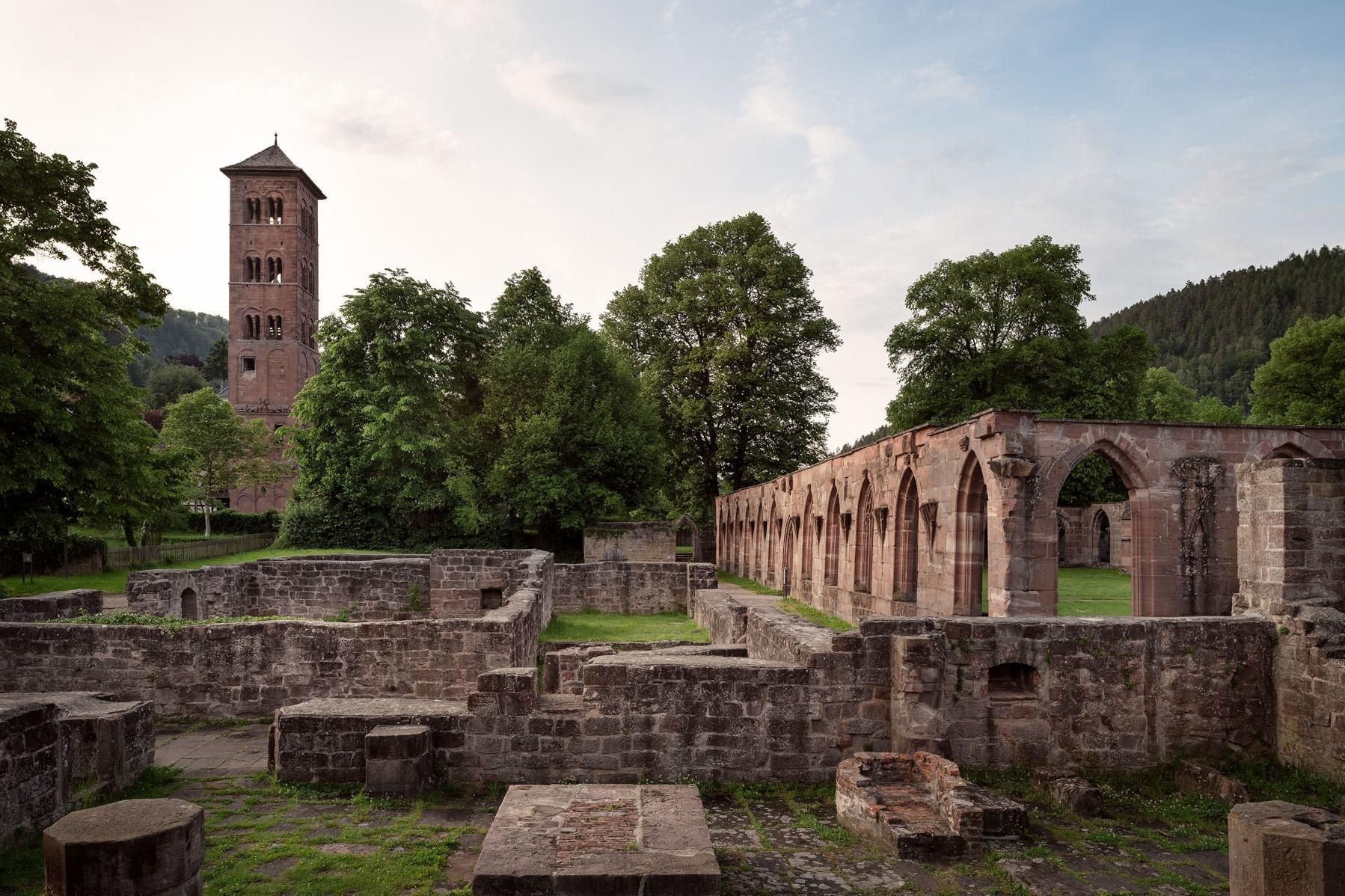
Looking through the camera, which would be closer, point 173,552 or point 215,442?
point 173,552

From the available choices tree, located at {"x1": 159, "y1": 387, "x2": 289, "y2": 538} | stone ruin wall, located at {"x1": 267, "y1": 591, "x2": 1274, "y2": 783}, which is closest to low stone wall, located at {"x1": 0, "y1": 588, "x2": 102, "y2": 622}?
stone ruin wall, located at {"x1": 267, "y1": 591, "x2": 1274, "y2": 783}

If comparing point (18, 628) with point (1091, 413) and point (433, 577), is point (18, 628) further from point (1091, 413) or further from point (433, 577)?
point (1091, 413)

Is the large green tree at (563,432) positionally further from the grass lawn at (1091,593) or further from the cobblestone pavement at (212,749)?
the cobblestone pavement at (212,749)

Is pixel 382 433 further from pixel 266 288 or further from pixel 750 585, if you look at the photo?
pixel 266 288

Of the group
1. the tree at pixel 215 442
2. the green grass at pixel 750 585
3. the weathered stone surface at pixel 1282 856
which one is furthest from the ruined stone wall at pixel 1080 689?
the tree at pixel 215 442

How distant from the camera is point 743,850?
6391 mm

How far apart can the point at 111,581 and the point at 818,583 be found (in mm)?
21042

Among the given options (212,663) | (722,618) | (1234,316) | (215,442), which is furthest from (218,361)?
(1234,316)

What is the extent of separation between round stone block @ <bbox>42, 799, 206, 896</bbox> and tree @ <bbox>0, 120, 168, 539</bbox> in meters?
11.4

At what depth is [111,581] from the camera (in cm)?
2525

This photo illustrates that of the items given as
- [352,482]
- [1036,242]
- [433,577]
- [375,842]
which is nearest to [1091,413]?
[1036,242]

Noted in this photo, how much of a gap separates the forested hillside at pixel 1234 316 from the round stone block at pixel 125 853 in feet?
350

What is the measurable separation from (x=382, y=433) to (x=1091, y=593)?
79.8 feet

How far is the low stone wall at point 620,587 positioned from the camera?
23.1m
